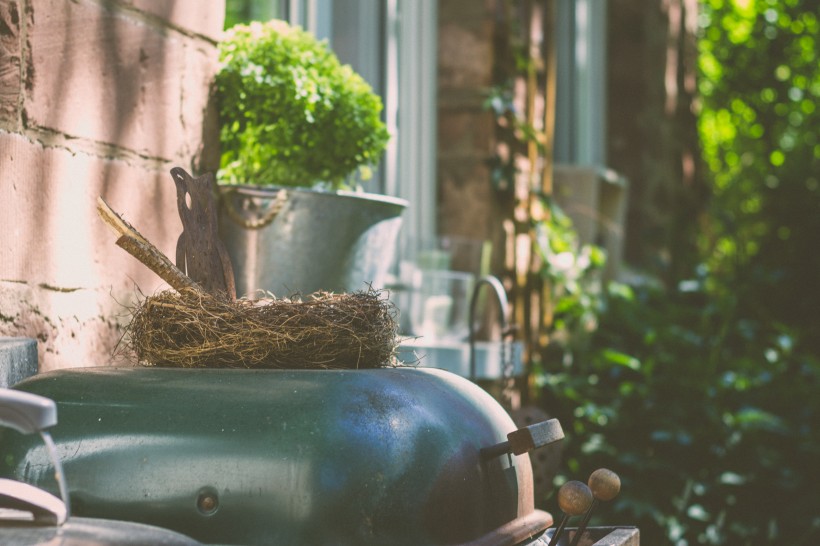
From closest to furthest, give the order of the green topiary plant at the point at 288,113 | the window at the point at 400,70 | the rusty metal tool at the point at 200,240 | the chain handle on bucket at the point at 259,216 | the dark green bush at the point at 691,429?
the rusty metal tool at the point at 200,240 < the chain handle on bucket at the point at 259,216 < the green topiary plant at the point at 288,113 < the window at the point at 400,70 < the dark green bush at the point at 691,429

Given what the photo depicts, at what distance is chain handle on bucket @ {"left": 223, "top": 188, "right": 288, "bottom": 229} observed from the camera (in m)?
1.96

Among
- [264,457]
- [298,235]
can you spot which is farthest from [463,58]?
[264,457]

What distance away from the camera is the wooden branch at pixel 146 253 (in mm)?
1476

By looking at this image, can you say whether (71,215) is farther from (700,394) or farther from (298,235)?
(700,394)

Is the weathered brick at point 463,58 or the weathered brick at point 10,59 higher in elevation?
the weathered brick at point 463,58

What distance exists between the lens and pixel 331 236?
1982mm

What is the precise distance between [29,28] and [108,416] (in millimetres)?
676

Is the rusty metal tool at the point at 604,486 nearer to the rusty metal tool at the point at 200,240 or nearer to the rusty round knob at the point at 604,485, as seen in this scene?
the rusty round knob at the point at 604,485

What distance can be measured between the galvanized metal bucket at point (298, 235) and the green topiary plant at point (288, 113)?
0.15 meters

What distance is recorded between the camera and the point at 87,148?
180cm

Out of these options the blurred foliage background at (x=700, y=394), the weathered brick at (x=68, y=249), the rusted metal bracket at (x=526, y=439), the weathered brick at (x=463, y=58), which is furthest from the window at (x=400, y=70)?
the rusted metal bracket at (x=526, y=439)

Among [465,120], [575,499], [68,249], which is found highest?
[465,120]

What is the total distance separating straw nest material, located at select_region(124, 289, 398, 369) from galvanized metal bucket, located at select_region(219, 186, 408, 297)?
1.58 feet

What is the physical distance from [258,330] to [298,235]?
575 mm
